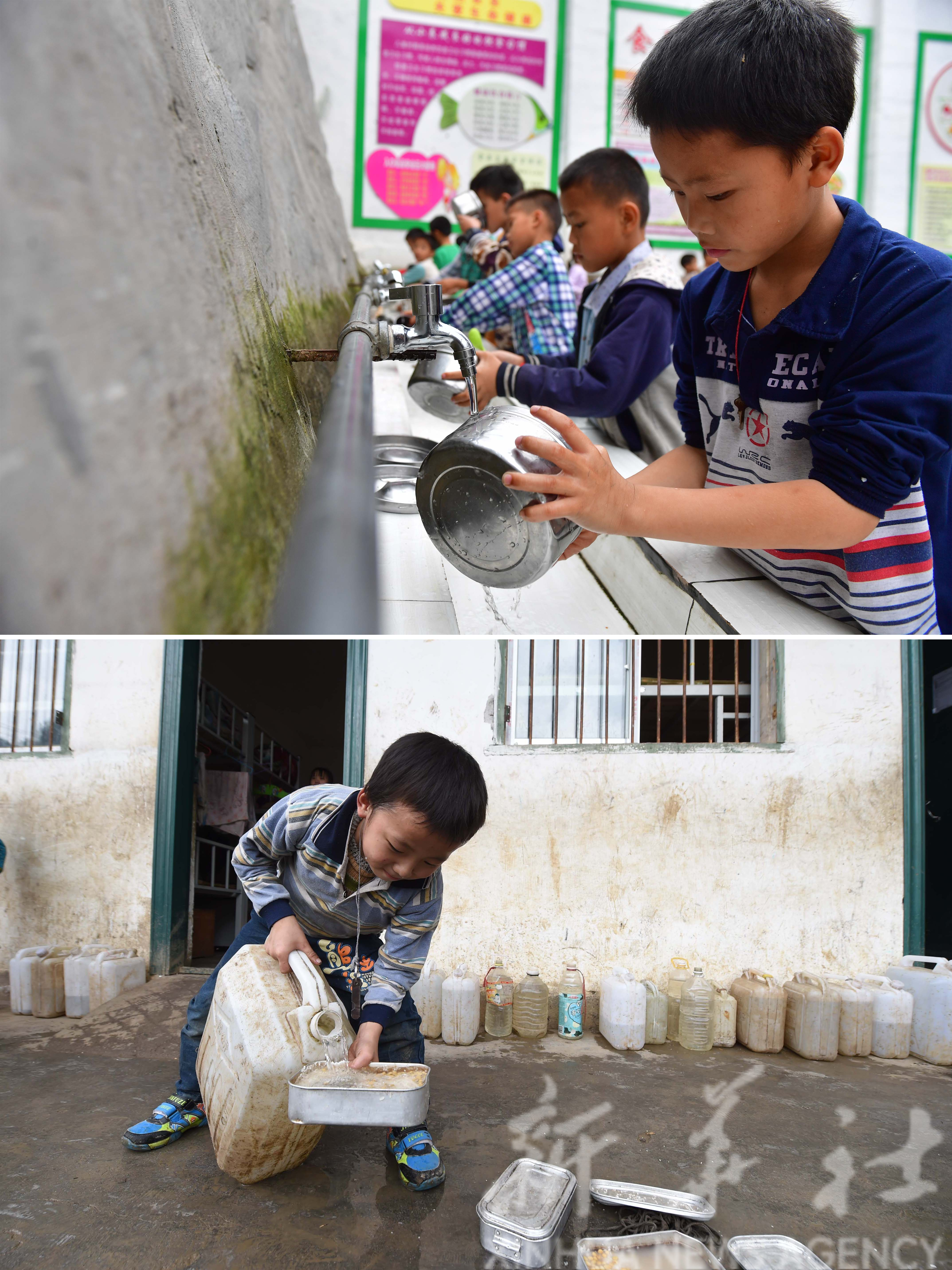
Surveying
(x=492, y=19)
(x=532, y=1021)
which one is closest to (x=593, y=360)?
(x=532, y=1021)

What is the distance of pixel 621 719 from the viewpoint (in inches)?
77.4

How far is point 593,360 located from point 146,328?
113cm

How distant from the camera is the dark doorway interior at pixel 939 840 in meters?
1.88

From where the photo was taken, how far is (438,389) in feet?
5.23

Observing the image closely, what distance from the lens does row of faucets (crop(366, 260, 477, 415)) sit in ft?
3.44

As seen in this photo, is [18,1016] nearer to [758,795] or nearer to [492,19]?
[758,795]

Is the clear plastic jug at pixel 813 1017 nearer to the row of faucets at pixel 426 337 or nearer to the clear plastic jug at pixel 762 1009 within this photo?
the clear plastic jug at pixel 762 1009

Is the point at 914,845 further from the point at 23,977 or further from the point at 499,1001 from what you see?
the point at 23,977

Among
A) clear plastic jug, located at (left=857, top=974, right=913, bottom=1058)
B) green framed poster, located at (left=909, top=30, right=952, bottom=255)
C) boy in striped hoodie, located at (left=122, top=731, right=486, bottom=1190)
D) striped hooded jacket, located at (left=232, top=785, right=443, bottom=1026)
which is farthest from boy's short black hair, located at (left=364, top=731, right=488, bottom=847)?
green framed poster, located at (left=909, top=30, right=952, bottom=255)

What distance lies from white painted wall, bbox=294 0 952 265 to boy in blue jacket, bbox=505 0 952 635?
2.74 meters

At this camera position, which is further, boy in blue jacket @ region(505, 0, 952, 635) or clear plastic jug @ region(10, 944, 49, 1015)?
clear plastic jug @ region(10, 944, 49, 1015)

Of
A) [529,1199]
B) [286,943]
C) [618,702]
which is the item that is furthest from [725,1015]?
[286,943]

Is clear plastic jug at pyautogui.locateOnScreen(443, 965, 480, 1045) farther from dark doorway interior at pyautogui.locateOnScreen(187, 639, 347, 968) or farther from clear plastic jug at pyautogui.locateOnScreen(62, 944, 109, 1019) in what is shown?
clear plastic jug at pyautogui.locateOnScreen(62, 944, 109, 1019)

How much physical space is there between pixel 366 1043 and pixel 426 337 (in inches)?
41.9
